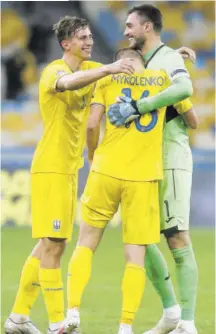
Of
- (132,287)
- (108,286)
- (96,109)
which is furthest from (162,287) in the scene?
(108,286)

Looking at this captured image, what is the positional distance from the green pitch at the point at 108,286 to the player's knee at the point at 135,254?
2.79 feet

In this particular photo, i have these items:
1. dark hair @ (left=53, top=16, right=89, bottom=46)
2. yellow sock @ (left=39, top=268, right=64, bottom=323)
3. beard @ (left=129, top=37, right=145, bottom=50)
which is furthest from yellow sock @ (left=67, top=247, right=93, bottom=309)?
dark hair @ (left=53, top=16, right=89, bottom=46)

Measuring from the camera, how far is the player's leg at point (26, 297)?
677cm

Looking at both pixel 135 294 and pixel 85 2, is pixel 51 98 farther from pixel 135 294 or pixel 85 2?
pixel 85 2

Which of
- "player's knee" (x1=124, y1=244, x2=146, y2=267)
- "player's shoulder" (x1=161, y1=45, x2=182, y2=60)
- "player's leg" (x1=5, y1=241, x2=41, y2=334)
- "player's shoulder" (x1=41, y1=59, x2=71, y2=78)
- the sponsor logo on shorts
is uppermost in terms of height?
"player's shoulder" (x1=161, y1=45, x2=182, y2=60)

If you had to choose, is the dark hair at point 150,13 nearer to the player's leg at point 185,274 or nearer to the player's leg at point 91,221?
the player's leg at point 91,221

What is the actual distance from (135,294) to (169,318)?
2.07 feet

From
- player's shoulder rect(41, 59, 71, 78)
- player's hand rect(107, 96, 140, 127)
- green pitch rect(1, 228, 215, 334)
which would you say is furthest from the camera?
green pitch rect(1, 228, 215, 334)

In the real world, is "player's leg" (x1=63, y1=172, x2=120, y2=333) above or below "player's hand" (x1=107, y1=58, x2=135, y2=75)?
below

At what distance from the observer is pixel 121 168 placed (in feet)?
20.3

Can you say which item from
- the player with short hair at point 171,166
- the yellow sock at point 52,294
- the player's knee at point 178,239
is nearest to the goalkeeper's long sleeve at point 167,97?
the player with short hair at point 171,166

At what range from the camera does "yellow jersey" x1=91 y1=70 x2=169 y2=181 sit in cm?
614

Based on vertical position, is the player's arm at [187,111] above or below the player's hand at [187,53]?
below

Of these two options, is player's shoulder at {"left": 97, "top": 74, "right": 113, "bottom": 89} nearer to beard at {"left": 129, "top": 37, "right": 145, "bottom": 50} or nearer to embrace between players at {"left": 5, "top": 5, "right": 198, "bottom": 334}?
embrace between players at {"left": 5, "top": 5, "right": 198, "bottom": 334}
